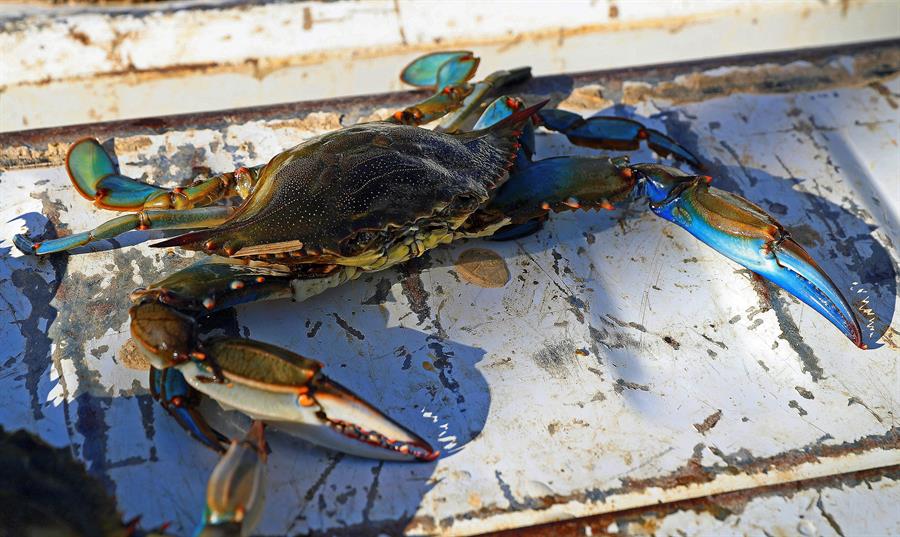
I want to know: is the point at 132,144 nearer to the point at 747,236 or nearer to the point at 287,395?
the point at 287,395

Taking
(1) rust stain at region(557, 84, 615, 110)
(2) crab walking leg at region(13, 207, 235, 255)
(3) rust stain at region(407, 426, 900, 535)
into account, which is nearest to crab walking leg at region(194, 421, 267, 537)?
(3) rust stain at region(407, 426, 900, 535)

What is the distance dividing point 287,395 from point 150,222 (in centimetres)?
84

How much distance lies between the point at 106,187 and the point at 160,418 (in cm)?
89

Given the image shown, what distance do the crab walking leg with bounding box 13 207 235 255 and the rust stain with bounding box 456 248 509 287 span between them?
77 centimetres

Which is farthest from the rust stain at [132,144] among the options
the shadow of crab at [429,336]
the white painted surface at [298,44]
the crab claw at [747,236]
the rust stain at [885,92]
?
the rust stain at [885,92]

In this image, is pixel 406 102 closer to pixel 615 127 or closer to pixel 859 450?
pixel 615 127

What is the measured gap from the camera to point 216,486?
1900mm

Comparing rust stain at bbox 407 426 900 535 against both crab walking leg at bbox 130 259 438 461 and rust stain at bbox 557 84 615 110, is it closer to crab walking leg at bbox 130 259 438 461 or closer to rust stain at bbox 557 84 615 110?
crab walking leg at bbox 130 259 438 461

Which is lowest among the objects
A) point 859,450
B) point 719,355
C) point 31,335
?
point 859,450

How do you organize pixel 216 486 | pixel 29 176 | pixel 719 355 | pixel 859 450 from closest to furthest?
pixel 216 486 < pixel 859 450 < pixel 719 355 < pixel 29 176

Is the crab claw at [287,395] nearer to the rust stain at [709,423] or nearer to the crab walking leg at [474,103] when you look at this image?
the rust stain at [709,423]

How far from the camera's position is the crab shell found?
7.48 ft

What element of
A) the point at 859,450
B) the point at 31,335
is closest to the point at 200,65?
the point at 31,335

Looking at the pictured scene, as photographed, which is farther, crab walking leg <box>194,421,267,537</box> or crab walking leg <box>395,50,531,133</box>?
crab walking leg <box>395,50,531,133</box>
